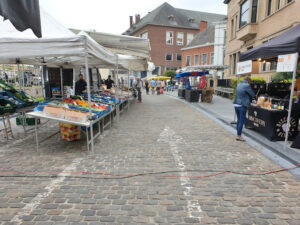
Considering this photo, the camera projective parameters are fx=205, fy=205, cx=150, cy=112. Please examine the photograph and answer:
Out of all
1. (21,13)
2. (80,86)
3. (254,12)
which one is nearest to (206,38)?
(254,12)

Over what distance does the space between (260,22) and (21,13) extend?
16172mm

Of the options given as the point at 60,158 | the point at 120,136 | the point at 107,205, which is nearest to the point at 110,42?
the point at 120,136

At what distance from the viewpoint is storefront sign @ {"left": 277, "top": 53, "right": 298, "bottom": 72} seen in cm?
453

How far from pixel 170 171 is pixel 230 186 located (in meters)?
1.07

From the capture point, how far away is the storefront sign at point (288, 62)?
453 cm

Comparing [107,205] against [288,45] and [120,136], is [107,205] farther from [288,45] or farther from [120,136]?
[288,45]

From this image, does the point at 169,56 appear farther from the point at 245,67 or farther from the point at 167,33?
the point at 245,67

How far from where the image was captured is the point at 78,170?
155 inches

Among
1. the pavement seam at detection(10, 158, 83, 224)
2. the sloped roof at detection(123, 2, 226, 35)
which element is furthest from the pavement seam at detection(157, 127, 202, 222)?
the sloped roof at detection(123, 2, 226, 35)

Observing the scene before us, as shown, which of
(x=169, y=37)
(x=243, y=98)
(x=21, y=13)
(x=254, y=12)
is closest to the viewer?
(x=21, y=13)

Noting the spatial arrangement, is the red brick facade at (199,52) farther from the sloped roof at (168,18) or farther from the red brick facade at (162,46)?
the sloped roof at (168,18)

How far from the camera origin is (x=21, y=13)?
7.96ft

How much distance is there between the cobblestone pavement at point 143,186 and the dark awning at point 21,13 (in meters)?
2.37

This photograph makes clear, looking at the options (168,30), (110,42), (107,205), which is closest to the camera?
(107,205)
